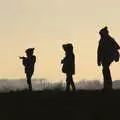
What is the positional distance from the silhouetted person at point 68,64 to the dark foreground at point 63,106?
12.6 feet

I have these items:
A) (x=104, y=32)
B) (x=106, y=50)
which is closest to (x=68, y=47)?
(x=106, y=50)

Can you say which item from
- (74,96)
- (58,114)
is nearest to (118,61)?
(74,96)

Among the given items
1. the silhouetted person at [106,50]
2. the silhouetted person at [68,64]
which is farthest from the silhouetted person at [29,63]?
the silhouetted person at [106,50]

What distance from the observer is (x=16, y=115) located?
2272 cm

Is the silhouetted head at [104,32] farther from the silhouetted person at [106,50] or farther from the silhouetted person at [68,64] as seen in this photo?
the silhouetted person at [68,64]

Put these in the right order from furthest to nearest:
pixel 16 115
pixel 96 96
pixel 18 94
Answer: pixel 18 94 < pixel 96 96 < pixel 16 115

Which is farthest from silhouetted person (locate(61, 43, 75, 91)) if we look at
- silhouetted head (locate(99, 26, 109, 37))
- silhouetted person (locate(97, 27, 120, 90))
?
silhouetted head (locate(99, 26, 109, 37))

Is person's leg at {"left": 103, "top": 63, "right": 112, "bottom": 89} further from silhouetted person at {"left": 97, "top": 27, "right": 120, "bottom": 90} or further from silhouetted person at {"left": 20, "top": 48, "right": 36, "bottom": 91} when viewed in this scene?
silhouetted person at {"left": 20, "top": 48, "right": 36, "bottom": 91}

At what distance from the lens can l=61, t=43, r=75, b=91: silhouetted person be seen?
3030 centimetres

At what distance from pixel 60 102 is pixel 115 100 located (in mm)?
2018

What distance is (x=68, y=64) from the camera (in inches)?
1204

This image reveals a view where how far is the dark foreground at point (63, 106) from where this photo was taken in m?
21.7

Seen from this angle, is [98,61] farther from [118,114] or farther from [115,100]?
[118,114]

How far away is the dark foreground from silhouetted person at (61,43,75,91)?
12.6 feet
